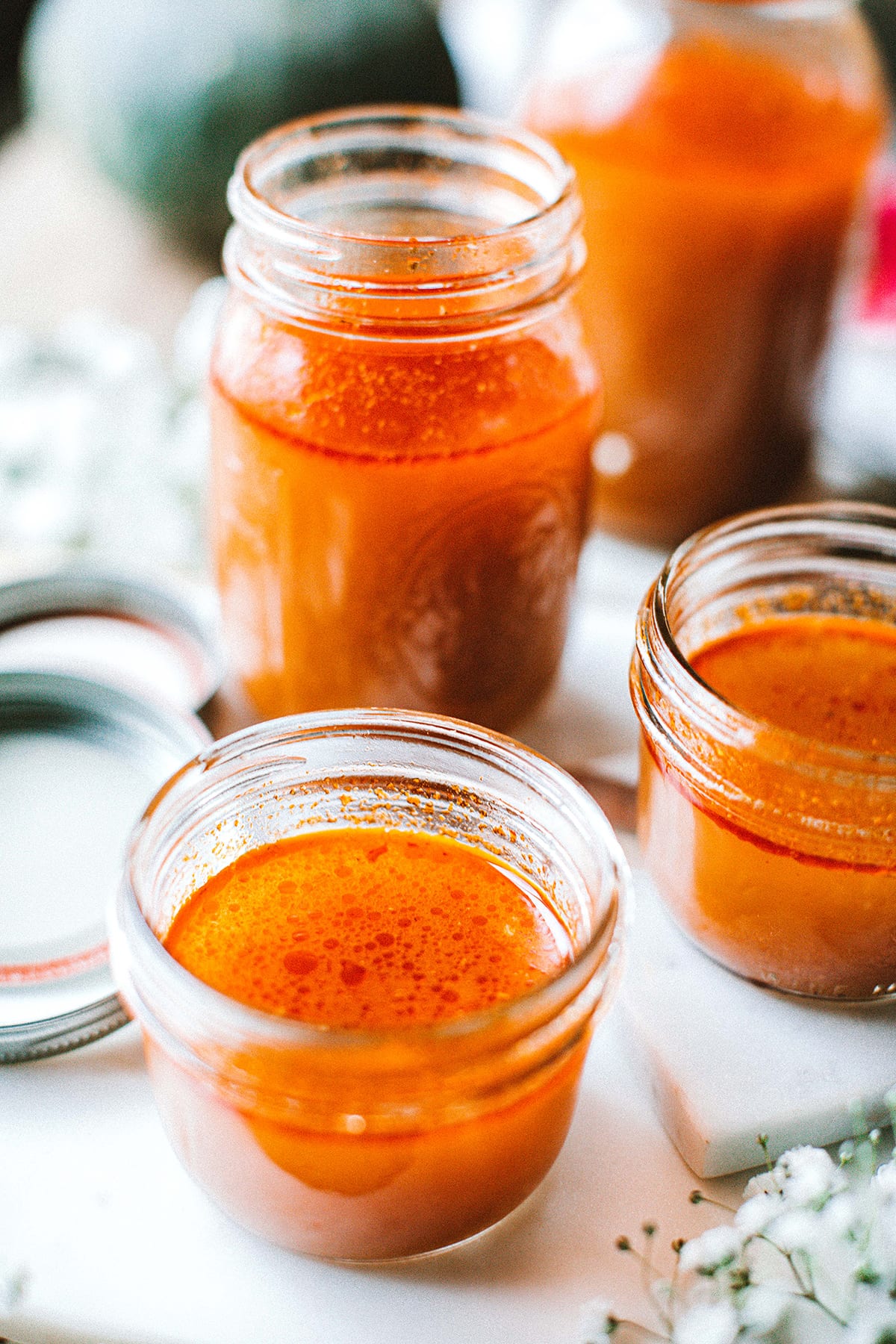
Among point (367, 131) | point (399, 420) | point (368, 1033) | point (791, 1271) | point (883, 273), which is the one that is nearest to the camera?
point (368, 1033)

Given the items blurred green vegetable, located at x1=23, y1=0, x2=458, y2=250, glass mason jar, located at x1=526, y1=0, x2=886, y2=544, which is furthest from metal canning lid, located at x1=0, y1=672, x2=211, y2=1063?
blurred green vegetable, located at x1=23, y1=0, x2=458, y2=250

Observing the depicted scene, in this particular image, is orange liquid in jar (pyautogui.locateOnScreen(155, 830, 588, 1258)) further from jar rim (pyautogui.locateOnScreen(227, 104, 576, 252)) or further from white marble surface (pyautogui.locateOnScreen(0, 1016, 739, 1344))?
jar rim (pyautogui.locateOnScreen(227, 104, 576, 252))

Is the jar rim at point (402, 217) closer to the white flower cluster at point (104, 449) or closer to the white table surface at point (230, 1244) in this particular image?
the white flower cluster at point (104, 449)

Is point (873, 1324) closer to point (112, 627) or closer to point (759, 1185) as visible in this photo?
point (759, 1185)

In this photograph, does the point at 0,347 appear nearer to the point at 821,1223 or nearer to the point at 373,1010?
the point at 373,1010

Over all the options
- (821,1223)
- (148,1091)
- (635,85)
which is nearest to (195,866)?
(148,1091)

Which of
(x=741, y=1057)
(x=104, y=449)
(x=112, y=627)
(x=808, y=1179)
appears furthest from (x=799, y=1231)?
(x=104, y=449)
